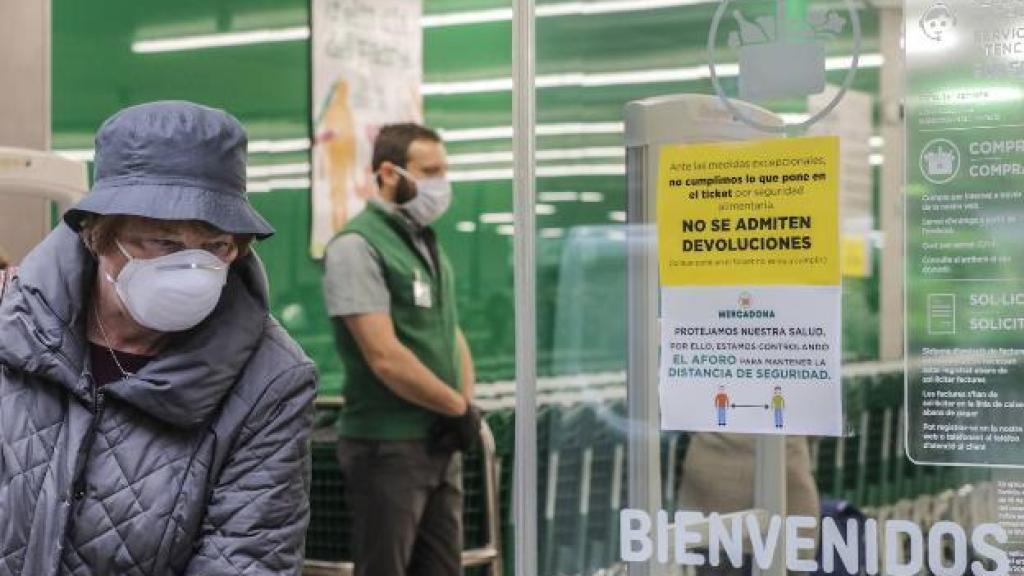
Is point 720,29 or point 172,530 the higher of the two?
point 720,29

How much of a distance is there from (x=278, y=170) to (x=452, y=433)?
4.94 ft

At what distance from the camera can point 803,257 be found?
2674 millimetres

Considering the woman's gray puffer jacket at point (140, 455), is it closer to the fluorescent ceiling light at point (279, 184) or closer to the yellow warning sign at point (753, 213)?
the yellow warning sign at point (753, 213)

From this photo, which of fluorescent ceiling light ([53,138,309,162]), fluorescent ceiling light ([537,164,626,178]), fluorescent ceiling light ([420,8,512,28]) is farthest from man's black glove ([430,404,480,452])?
fluorescent ceiling light ([537,164,626,178])

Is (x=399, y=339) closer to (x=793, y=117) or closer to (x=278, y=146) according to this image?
(x=278, y=146)

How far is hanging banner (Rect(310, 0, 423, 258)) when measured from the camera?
6527mm

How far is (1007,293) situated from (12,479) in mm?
1634

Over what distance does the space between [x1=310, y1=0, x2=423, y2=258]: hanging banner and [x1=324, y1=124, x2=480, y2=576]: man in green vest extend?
0.86 meters

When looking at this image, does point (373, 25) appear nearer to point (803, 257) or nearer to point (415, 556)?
point (415, 556)

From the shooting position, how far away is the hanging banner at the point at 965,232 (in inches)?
99.1

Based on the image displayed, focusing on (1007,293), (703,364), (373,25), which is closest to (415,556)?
(373,25)

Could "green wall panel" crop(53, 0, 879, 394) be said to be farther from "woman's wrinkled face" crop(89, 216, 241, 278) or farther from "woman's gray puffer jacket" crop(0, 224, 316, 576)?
"woman's gray puffer jacket" crop(0, 224, 316, 576)

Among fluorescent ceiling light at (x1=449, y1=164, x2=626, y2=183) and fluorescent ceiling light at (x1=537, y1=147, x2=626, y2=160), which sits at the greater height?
fluorescent ceiling light at (x1=537, y1=147, x2=626, y2=160)

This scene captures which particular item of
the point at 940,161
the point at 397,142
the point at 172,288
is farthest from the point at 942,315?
the point at 397,142
